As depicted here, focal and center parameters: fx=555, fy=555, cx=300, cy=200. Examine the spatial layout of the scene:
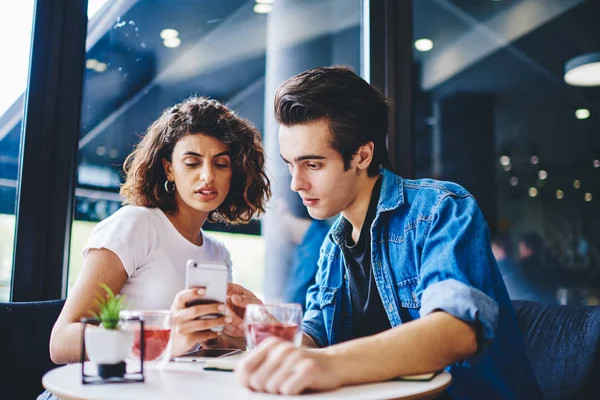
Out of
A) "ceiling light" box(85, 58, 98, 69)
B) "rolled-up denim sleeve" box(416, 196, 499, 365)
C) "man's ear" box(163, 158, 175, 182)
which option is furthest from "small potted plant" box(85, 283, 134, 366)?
"ceiling light" box(85, 58, 98, 69)

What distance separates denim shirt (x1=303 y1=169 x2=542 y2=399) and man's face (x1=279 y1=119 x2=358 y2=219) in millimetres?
136

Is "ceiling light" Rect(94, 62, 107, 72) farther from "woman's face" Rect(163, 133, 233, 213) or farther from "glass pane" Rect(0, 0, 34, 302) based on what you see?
"woman's face" Rect(163, 133, 233, 213)

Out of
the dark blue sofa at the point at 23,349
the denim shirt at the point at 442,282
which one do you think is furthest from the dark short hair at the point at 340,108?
the dark blue sofa at the point at 23,349

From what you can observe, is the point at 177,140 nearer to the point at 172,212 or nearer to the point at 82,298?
the point at 172,212

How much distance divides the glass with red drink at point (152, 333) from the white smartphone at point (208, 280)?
0.10m

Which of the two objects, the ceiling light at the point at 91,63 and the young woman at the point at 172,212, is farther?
the ceiling light at the point at 91,63

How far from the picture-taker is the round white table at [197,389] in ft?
3.08

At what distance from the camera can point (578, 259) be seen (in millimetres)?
2924

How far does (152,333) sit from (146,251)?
66 cm

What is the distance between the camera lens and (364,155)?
179 centimetres

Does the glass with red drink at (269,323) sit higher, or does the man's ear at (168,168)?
the man's ear at (168,168)

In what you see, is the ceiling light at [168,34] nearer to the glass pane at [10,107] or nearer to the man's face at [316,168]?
the glass pane at [10,107]

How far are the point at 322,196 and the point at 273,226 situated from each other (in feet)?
4.44

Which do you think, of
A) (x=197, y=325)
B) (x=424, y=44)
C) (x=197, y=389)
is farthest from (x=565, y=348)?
(x=424, y=44)
